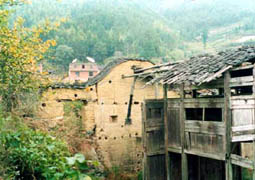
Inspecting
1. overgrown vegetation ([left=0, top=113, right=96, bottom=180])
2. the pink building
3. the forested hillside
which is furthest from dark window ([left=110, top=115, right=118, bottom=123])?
the pink building

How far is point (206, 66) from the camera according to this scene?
8859mm

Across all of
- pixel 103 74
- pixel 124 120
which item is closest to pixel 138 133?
pixel 124 120

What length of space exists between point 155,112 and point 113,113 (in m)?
3.33

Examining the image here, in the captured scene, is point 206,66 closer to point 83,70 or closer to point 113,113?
point 113,113

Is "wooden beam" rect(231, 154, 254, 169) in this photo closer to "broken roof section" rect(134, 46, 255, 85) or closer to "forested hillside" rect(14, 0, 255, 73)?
"broken roof section" rect(134, 46, 255, 85)

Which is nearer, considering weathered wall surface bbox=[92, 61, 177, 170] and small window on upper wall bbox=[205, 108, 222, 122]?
small window on upper wall bbox=[205, 108, 222, 122]

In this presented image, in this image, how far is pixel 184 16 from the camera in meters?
111

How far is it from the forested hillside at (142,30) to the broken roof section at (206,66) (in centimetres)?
2586

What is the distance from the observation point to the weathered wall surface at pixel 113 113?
1322cm

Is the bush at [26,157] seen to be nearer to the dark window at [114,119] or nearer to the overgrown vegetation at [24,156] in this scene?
the overgrown vegetation at [24,156]

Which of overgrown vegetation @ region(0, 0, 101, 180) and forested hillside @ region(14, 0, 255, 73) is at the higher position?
forested hillside @ region(14, 0, 255, 73)

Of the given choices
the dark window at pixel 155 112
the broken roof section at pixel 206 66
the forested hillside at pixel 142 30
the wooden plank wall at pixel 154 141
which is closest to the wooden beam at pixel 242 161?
the broken roof section at pixel 206 66

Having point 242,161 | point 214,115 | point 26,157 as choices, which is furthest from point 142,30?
point 26,157

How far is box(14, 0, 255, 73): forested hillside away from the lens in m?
58.5
